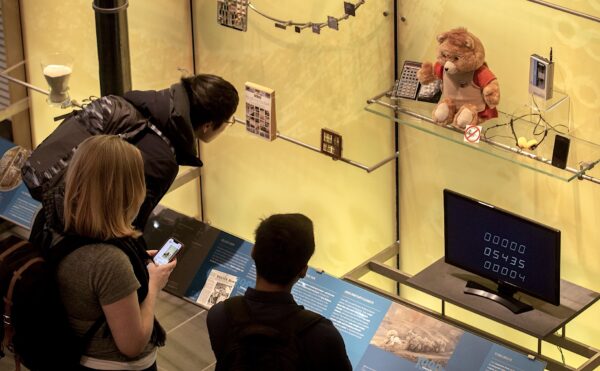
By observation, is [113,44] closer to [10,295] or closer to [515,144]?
[515,144]

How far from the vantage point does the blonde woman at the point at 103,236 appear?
140 inches

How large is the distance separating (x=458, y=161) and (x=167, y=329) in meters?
1.44

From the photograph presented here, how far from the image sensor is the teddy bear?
4633 millimetres

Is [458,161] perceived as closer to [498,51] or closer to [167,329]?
[498,51]

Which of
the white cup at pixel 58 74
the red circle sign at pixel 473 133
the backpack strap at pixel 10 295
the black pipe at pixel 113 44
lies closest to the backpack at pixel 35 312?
the backpack strap at pixel 10 295

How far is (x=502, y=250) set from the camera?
15.3 ft

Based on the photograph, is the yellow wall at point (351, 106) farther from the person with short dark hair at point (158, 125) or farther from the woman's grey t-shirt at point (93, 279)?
the woman's grey t-shirt at point (93, 279)

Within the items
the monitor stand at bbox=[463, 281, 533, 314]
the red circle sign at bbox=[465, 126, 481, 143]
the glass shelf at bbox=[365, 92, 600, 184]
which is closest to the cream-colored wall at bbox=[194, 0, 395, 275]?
the glass shelf at bbox=[365, 92, 600, 184]

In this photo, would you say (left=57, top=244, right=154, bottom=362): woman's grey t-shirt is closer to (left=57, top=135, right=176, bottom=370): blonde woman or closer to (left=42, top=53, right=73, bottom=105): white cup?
(left=57, top=135, right=176, bottom=370): blonde woman

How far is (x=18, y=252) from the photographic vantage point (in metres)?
3.70

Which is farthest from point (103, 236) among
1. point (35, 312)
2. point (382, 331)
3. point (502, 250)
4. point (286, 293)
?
point (502, 250)

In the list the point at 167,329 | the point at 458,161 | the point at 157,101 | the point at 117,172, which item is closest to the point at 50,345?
the point at 117,172

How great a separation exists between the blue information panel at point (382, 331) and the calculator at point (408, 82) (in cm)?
81

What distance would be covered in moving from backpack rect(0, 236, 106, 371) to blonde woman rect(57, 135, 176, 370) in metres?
0.03
